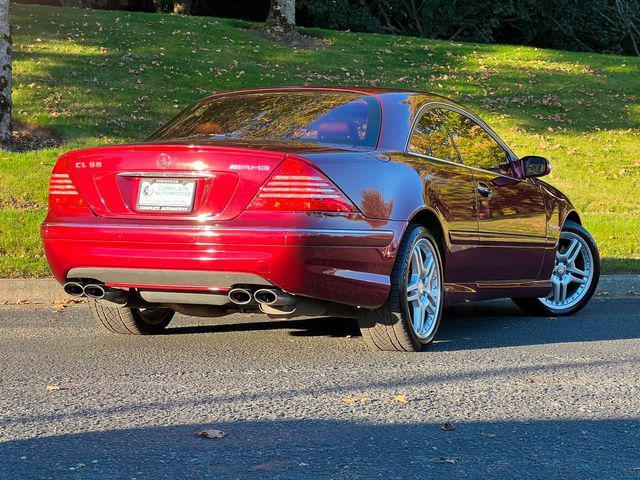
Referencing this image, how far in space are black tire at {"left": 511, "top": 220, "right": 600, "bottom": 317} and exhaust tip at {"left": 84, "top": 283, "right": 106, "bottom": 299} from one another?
362cm

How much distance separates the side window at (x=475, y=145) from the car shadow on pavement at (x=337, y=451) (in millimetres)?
3021

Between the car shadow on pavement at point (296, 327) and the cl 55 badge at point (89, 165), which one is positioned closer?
the cl 55 badge at point (89, 165)

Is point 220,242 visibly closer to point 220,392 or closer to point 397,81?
point 220,392

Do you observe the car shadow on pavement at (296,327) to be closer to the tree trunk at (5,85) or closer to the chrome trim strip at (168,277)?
the chrome trim strip at (168,277)

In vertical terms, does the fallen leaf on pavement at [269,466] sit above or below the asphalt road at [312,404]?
above

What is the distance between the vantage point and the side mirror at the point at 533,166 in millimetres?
7895

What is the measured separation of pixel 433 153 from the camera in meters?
7.02

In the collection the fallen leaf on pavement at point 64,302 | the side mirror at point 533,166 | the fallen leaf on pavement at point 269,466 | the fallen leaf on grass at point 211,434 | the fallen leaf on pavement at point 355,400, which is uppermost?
the side mirror at point 533,166

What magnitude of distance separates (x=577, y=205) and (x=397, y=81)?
844 centimetres

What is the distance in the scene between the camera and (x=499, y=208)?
7.56 m

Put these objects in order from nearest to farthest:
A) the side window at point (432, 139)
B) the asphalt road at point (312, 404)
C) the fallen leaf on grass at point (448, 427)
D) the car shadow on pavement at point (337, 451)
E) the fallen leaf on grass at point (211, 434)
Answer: the car shadow on pavement at point (337, 451), the asphalt road at point (312, 404), the fallen leaf on grass at point (211, 434), the fallen leaf on grass at point (448, 427), the side window at point (432, 139)

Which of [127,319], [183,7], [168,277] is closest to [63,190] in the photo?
[168,277]

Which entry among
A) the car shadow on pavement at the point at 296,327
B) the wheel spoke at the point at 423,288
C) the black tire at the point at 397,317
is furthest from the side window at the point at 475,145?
the car shadow on pavement at the point at 296,327

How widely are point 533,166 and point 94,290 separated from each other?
10.9ft
